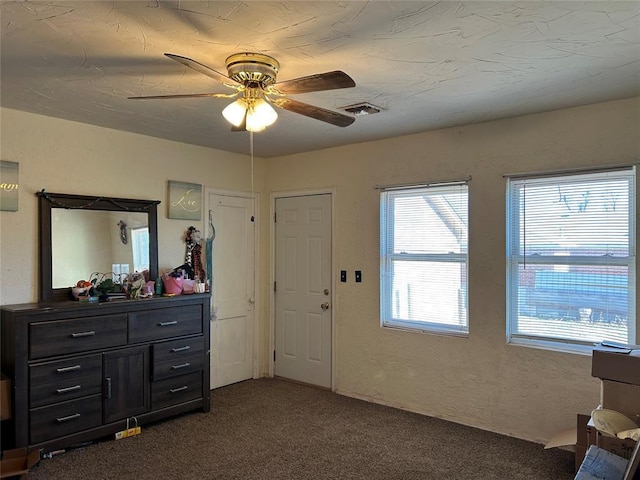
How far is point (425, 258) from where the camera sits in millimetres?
4004

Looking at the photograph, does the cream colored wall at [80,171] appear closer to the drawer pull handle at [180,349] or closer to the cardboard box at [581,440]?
the drawer pull handle at [180,349]

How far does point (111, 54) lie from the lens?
233cm

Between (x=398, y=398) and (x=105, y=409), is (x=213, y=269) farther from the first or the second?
(x=398, y=398)

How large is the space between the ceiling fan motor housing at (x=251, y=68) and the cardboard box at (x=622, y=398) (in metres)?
2.49

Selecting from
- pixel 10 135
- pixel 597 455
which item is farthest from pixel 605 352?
pixel 10 135

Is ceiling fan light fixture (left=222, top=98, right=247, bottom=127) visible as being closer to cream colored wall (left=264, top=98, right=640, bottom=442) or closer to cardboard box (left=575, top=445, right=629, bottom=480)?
cream colored wall (left=264, top=98, right=640, bottom=442)

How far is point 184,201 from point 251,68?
233 cm

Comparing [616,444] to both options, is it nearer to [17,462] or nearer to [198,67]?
[198,67]

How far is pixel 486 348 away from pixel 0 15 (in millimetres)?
3624

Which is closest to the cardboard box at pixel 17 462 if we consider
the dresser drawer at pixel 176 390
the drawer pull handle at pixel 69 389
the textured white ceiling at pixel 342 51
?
the drawer pull handle at pixel 69 389

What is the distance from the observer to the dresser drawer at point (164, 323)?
3564mm

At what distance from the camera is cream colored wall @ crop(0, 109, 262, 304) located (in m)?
3.33

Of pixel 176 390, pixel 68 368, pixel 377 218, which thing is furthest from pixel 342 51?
pixel 176 390

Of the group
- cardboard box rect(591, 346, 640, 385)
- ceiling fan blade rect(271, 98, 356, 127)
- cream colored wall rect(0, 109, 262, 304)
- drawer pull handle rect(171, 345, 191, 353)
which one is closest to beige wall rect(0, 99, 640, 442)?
cream colored wall rect(0, 109, 262, 304)
